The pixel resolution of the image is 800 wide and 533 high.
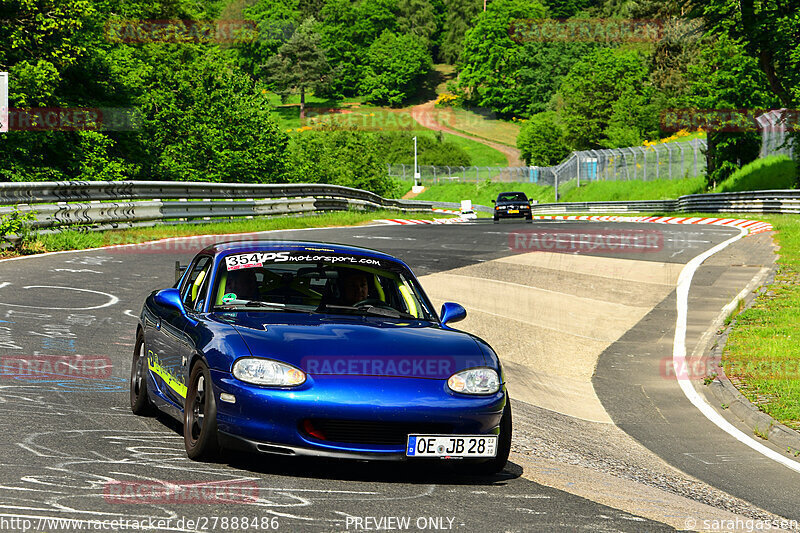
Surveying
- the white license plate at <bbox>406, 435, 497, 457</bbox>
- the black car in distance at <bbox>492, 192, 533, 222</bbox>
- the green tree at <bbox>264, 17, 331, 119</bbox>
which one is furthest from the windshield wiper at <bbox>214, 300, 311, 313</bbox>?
the green tree at <bbox>264, 17, 331, 119</bbox>

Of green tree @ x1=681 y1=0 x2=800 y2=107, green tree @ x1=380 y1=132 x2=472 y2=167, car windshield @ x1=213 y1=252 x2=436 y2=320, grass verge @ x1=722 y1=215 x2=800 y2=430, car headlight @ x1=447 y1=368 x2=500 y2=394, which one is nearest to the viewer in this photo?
car headlight @ x1=447 y1=368 x2=500 y2=394

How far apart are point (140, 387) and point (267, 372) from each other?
2335 millimetres

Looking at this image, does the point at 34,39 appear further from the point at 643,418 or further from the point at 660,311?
the point at 643,418

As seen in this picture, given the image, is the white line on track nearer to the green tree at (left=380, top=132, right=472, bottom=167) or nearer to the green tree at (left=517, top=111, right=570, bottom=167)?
the green tree at (left=517, top=111, right=570, bottom=167)

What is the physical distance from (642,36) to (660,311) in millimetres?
125277

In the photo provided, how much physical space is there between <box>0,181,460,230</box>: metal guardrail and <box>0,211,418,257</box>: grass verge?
312 mm

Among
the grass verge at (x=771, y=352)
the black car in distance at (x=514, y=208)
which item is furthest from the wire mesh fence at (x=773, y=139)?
the grass verge at (x=771, y=352)

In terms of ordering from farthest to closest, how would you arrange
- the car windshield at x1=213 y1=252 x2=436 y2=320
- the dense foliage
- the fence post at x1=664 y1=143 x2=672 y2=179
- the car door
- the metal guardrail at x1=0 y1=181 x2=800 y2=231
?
the fence post at x1=664 y1=143 x2=672 y2=179 < the dense foliage < the metal guardrail at x1=0 y1=181 x2=800 y2=231 < the car windshield at x1=213 y1=252 x2=436 y2=320 < the car door

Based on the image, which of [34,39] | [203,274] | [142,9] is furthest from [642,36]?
[203,274]

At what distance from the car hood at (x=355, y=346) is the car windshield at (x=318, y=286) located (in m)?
0.39

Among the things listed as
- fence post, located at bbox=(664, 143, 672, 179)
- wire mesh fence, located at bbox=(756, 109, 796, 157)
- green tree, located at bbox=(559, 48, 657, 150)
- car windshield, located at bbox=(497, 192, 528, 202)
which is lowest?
car windshield, located at bbox=(497, 192, 528, 202)

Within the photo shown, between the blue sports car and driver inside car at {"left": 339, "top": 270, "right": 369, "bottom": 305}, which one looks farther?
driver inside car at {"left": 339, "top": 270, "right": 369, "bottom": 305}

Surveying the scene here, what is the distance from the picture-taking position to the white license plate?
6023 mm

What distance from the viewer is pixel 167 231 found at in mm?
25578
